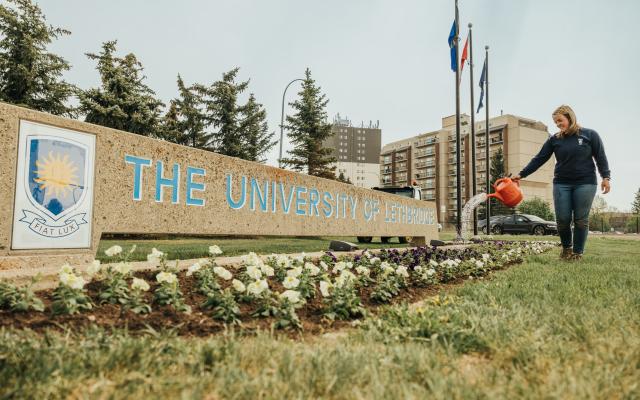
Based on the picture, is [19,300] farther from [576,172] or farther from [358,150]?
[358,150]

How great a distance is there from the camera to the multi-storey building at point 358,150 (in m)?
134

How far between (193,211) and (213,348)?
3.09 m

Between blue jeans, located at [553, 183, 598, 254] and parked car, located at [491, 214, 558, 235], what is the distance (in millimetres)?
23405

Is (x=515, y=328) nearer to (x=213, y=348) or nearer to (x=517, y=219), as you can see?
(x=213, y=348)

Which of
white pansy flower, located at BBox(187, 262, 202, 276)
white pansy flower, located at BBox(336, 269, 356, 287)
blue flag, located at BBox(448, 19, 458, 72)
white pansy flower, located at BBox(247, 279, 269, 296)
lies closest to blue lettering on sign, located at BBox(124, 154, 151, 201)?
white pansy flower, located at BBox(187, 262, 202, 276)

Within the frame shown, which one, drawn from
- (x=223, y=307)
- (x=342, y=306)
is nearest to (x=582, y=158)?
(x=342, y=306)

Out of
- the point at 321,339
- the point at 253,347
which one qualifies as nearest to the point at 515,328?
the point at 321,339

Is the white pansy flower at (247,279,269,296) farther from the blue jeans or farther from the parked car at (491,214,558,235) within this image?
the parked car at (491,214,558,235)

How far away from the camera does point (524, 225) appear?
28250mm

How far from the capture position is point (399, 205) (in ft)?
32.2

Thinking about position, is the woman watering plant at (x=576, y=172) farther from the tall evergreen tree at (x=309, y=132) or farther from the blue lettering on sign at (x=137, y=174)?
the tall evergreen tree at (x=309, y=132)

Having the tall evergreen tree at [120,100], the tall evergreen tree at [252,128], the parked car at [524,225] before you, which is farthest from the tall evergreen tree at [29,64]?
the parked car at [524,225]

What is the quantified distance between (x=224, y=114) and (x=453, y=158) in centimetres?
6745

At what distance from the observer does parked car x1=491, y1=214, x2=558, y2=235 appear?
2727cm
